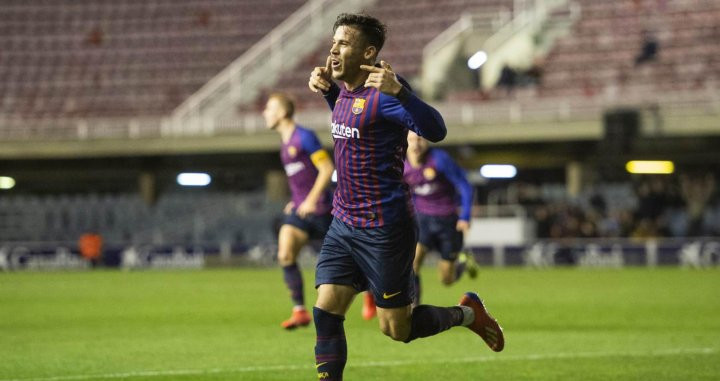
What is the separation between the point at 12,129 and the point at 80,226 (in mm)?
3903

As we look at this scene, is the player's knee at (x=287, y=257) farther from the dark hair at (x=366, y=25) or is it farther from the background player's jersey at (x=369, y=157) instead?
the dark hair at (x=366, y=25)

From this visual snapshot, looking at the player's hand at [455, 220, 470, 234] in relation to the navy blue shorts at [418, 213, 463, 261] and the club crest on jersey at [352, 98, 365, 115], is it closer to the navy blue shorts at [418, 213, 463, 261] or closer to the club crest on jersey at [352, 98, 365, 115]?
the navy blue shorts at [418, 213, 463, 261]

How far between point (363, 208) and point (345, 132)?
1.42 ft

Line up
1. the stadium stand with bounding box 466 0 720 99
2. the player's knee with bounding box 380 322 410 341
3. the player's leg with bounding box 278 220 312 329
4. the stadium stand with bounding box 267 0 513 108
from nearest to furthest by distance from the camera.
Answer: the player's knee with bounding box 380 322 410 341 < the player's leg with bounding box 278 220 312 329 < the stadium stand with bounding box 466 0 720 99 < the stadium stand with bounding box 267 0 513 108

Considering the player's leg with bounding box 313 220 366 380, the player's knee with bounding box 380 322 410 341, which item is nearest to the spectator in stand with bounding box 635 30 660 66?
the player's knee with bounding box 380 322 410 341

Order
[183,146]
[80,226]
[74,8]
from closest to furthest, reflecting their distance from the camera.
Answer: [183,146], [80,226], [74,8]

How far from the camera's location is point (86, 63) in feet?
136

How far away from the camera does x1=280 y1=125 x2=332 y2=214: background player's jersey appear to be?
11.4 meters

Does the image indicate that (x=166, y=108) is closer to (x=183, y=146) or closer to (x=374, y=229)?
(x=183, y=146)

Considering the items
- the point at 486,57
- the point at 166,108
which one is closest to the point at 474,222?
the point at 486,57

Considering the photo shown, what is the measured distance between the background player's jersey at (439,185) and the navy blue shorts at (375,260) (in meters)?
7.00

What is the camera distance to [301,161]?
11.5 metres

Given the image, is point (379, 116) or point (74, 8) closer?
point (379, 116)

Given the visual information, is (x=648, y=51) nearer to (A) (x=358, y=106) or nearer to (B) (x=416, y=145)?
(B) (x=416, y=145)
